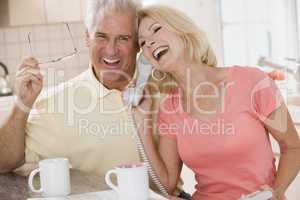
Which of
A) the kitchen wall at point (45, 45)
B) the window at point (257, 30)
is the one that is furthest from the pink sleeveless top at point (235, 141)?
the kitchen wall at point (45, 45)

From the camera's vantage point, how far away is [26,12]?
4.01 metres

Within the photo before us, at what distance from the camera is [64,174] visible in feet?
4.50

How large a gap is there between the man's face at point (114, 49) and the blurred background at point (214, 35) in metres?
0.81

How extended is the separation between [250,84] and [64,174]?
0.64m

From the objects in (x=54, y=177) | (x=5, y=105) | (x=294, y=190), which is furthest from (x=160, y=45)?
(x=5, y=105)

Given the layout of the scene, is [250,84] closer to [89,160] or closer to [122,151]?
[122,151]

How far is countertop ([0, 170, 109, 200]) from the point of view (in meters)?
1.41

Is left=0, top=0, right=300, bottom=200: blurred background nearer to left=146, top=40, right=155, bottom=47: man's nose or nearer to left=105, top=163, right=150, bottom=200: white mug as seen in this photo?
left=146, top=40, right=155, bottom=47: man's nose

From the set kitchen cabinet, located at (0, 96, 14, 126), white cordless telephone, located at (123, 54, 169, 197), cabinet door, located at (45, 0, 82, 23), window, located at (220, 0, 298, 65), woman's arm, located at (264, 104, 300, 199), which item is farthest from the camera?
cabinet door, located at (45, 0, 82, 23)

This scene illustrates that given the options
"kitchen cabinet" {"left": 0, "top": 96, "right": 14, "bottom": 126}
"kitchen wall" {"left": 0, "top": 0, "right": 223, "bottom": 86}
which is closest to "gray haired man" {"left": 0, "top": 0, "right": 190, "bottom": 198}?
"kitchen cabinet" {"left": 0, "top": 96, "right": 14, "bottom": 126}

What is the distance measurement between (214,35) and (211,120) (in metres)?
1.98

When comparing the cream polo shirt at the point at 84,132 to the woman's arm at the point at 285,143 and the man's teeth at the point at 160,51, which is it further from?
the woman's arm at the point at 285,143

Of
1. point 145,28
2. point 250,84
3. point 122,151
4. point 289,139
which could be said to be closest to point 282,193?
point 289,139

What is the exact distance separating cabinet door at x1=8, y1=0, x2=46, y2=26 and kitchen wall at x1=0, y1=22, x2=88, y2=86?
10.5 inches
